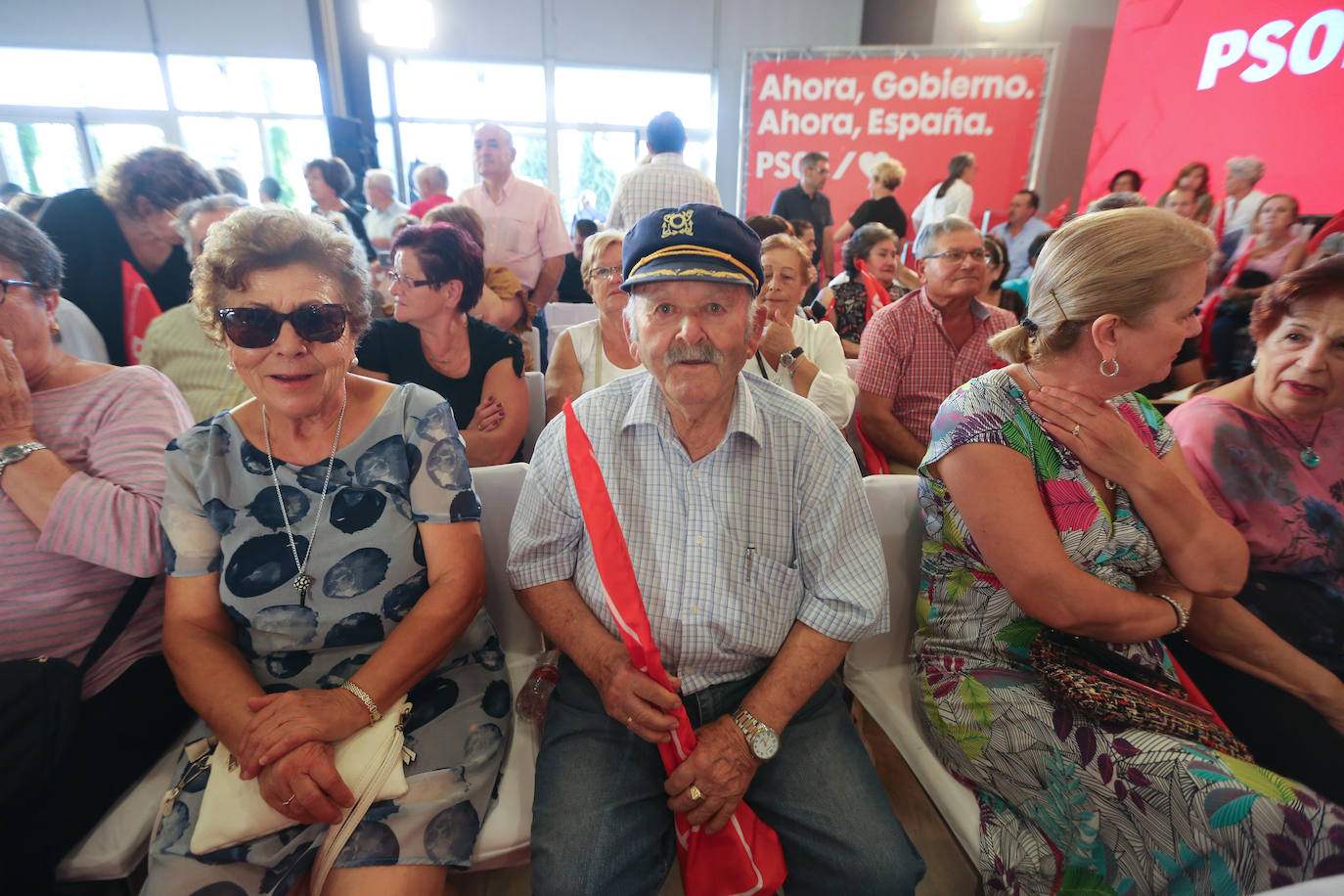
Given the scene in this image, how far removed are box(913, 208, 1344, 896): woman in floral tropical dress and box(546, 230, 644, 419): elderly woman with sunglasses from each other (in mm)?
1405

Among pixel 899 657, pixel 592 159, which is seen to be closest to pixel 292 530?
pixel 899 657

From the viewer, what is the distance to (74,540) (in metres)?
1.18

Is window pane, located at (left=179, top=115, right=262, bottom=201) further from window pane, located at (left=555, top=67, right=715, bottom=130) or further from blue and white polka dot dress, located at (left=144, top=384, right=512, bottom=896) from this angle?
blue and white polka dot dress, located at (left=144, top=384, right=512, bottom=896)

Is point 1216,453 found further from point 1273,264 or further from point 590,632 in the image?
point 1273,264

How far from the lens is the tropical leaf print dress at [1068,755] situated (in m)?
1.00

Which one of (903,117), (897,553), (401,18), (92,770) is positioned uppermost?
(401,18)

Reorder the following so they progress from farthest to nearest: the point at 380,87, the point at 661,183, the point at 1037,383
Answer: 1. the point at 380,87
2. the point at 661,183
3. the point at 1037,383

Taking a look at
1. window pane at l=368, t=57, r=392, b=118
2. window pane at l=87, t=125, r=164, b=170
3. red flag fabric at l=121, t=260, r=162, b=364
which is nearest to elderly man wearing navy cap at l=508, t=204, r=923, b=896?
red flag fabric at l=121, t=260, r=162, b=364

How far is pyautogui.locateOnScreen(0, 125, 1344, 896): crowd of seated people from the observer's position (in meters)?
1.11

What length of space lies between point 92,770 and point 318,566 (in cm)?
56

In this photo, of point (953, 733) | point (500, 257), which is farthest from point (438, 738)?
point (500, 257)

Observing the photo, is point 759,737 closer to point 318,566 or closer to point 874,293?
point 318,566

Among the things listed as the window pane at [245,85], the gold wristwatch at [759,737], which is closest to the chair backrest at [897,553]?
the gold wristwatch at [759,737]

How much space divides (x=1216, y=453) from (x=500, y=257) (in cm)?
409
